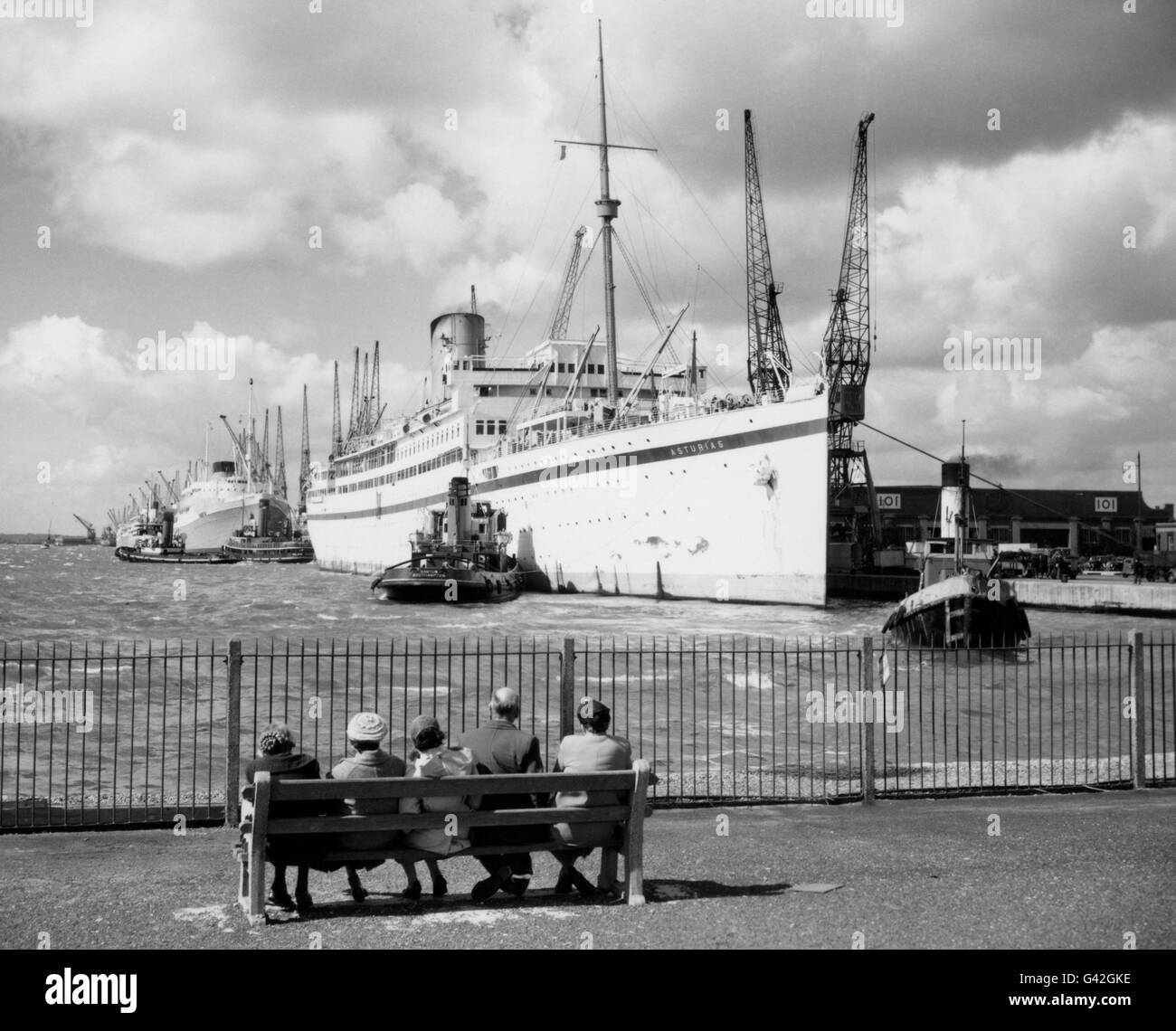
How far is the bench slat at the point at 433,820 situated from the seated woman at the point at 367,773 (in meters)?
0.05

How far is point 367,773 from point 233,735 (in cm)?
310

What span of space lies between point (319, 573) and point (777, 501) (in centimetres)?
6258

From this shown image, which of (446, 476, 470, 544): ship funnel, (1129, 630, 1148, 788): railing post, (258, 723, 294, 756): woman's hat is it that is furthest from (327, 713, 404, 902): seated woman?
(446, 476, 470, 544): ship funnel

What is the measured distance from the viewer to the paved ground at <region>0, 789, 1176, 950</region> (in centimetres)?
596

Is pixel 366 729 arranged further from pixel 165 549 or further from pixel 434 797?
pixel 165 549

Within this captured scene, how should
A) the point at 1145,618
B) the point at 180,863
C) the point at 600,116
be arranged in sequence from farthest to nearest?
the point at 600,116
the point at 1145,618
the point at 180,863

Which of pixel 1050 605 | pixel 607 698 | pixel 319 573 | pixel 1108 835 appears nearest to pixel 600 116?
pixel 1050 605

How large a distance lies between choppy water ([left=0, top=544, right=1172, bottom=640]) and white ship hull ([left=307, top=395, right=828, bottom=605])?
116 centimetres

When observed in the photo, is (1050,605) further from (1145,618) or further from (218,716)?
(218,716)

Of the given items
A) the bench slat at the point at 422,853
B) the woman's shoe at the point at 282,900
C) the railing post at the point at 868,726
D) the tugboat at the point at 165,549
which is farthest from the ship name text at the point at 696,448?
the tugboat at the point at 165,549

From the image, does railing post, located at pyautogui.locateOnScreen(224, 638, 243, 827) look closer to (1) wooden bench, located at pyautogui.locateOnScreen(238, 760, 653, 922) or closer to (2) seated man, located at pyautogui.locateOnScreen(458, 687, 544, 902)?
(1) wooden bench, located at pyautogui.locateOnScreen(238, 760, 653, 922)

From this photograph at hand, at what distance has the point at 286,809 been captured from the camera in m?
6.33
